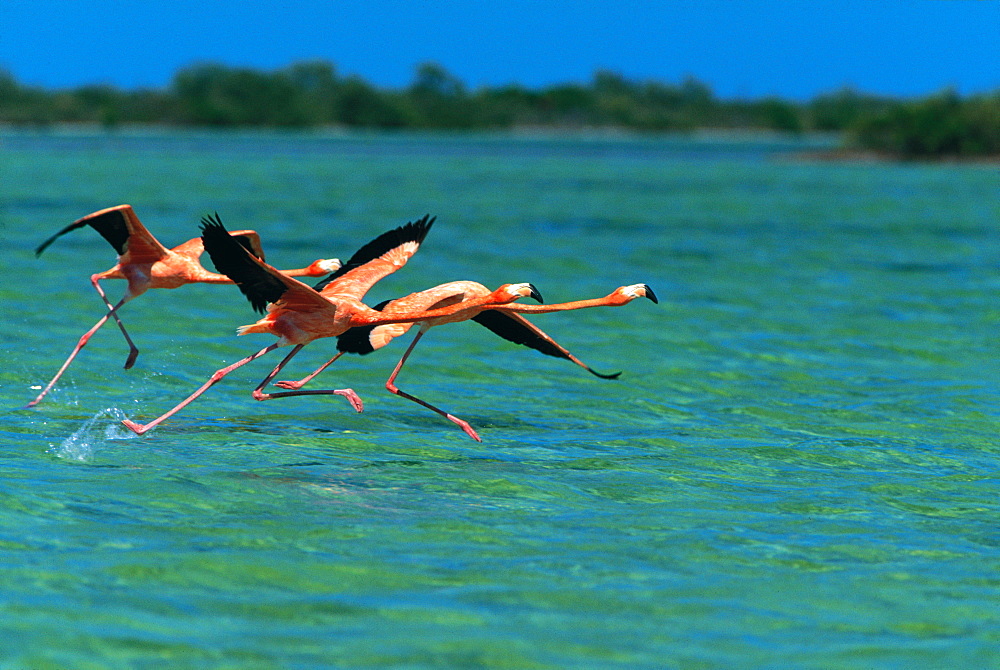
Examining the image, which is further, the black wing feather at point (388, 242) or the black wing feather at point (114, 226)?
the black wing feather at point (388, 242)

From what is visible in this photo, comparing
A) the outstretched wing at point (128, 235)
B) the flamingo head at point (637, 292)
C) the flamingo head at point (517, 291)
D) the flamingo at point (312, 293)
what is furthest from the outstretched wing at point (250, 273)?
the flamingo head at point (637, 292)

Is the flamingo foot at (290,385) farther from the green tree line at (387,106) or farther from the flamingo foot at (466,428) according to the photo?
the green tree line at (387,106)

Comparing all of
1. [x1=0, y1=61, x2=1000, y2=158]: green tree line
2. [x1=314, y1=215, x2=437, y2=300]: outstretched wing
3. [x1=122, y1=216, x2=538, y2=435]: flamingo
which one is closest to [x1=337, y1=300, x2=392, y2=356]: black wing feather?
[x1=314, y1=215, x2=437, y2=300]: outstretched wing

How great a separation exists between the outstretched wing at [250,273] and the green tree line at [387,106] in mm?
137567

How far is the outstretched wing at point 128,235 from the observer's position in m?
10.9

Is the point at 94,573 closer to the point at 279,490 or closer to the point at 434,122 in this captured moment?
the point at 279,490

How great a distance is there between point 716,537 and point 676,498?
39.6 inches

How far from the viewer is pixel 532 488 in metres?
9.78

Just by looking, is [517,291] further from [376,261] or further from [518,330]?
[376,261]

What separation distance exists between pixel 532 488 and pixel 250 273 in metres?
2.49

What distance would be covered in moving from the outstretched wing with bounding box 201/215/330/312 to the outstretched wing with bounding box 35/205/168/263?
1.12 meters

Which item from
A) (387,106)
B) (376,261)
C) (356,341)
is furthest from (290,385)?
(387,106)

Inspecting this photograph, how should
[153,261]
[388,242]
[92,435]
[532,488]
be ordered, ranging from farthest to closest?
[153,261] < [388,242] < [92,435] < [532,488]

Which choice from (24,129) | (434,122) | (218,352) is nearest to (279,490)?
(218,352)
